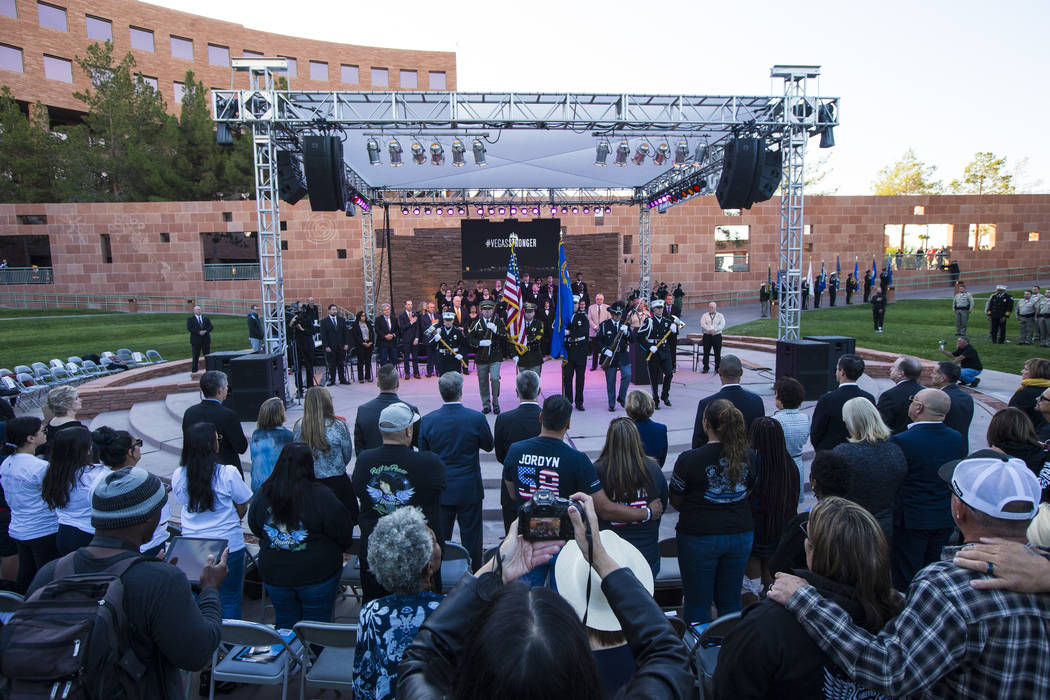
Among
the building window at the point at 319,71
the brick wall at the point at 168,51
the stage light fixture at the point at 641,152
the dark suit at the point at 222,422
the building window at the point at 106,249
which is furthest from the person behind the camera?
the building window at the point at 319,71

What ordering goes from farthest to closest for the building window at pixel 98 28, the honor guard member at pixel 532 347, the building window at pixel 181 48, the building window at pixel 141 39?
the building window at pixel 181 48
the building window at pixel 141 39
the building window at pixel 98 28
the honor guard member at pixel 532 347

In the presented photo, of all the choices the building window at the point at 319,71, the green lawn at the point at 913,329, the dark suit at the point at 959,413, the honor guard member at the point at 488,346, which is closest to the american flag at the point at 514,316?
the honor guard member at the point at 488,346

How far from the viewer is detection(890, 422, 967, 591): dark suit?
418 centimetres

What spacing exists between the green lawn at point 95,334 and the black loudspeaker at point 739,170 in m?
15.4

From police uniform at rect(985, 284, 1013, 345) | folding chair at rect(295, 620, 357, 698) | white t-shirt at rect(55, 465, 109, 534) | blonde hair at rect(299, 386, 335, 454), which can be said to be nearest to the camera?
folding chair at rect(295, 620, 357, 698)

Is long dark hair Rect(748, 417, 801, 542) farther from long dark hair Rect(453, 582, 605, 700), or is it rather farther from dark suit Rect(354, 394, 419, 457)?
long dark hair Rect(453, 582, 605, 700)

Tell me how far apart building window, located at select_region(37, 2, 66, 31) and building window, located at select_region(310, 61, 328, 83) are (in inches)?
564

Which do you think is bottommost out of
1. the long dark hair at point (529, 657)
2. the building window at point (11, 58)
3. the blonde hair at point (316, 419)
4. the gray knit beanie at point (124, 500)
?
the blonde hair at point (316, 419)

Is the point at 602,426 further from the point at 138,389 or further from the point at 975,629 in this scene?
the point at 138,389

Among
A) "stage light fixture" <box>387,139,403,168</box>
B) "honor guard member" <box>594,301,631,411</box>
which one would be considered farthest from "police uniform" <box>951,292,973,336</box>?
"stage light fixture" <box>387,139,403,168</box>

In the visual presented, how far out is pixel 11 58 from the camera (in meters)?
33.7

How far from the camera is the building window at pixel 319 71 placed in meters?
43.9

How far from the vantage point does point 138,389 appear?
1227 centimetres

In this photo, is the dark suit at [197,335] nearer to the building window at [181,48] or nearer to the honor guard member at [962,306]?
the honor guard member at [962,306]
